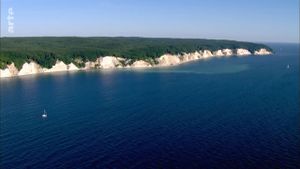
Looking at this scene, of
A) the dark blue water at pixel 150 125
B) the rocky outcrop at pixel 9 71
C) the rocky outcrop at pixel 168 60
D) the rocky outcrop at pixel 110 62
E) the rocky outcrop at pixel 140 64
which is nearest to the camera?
the dark blue water at pixel 150 125

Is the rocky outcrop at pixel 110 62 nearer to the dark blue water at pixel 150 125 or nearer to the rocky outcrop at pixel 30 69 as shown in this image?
the rocky outcrop at pixel 30 69

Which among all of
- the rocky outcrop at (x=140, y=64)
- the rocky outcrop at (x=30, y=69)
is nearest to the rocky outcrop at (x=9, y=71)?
the rocky outcrop at (x=30, y=69)

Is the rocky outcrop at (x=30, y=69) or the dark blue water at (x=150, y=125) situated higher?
the rocky outcrop at (x=30, y=69)

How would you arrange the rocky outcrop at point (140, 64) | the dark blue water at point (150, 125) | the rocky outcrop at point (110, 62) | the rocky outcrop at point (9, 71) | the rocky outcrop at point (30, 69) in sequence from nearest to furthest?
1. the dark blue water at point (150, 125)
2. the rocky outcrop at point (9, 71)
3. the rocky outcrop at point (30, 69)
4. the rocky outcrop at point (110, 62)
5. the rocky outcrop at point (140, 64)

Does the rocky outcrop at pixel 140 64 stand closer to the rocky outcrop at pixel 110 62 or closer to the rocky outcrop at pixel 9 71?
the rocky outcrop at pixel 110 62

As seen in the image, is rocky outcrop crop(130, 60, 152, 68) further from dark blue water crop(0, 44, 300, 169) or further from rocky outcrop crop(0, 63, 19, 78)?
dark blue water crop(0, 44, 300, 169)

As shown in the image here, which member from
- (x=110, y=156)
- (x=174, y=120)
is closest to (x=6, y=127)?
(x=110, y=156)

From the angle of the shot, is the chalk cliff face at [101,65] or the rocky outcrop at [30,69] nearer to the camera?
the chalk cliff face at [101,65]

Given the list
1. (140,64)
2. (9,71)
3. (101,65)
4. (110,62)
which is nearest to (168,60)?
(140,64)

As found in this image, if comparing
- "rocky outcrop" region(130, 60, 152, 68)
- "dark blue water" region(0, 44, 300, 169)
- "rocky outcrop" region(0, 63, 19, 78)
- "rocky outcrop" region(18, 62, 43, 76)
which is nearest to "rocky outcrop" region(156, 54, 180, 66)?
"rocky outcrop" region(130, 60, 152, 68)
